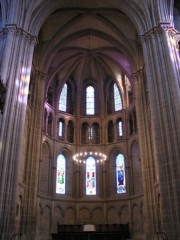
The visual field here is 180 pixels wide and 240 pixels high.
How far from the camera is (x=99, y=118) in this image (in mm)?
32844

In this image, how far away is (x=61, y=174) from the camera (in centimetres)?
2997

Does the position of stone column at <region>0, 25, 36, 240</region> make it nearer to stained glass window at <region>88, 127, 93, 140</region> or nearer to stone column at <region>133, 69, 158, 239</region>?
stone column at <region>133, 69, 158, 239</region>

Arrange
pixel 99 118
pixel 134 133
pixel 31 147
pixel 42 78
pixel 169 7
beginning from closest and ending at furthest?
pixel 169 7 < pixel 31 147 < pixel 42 78 < pixel 134 133 < pixel 99 118

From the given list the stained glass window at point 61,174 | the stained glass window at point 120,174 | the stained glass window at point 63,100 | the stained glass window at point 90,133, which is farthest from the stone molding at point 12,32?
the stained glass window at point 120,174

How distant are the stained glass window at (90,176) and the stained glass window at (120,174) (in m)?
2.58

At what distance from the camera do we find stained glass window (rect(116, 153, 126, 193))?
2928 cm

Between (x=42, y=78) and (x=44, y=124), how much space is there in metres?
4.92

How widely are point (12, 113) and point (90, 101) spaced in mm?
18262

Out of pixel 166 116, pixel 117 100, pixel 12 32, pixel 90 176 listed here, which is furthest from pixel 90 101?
pixel 166 116

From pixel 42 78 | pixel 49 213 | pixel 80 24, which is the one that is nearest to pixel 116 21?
pixel 80 24

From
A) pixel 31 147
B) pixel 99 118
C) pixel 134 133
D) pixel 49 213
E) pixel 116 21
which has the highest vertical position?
pixel 116 21

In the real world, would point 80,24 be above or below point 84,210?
above

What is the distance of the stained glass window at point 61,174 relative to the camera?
95.9ft

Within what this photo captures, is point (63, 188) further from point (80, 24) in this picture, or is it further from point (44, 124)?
point (80, 24)
